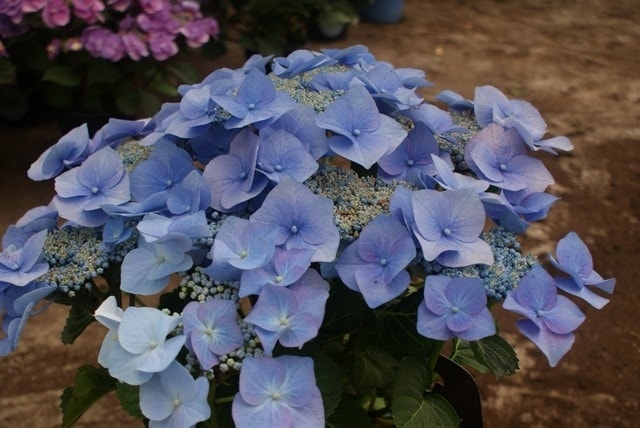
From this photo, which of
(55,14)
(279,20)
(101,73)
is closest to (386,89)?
(55,14)

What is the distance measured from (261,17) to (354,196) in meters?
2.47

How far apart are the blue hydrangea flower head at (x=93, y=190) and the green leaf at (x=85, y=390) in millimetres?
210

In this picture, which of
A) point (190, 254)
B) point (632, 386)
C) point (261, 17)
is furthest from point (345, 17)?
point (190, 254)

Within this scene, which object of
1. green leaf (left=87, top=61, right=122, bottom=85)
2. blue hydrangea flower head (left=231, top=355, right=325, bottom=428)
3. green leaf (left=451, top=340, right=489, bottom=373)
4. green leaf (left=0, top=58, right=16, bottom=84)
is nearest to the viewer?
blue hydrangea flower head (left=231, top=355, right=325, bottom=428)

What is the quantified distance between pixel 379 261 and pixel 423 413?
0.23m

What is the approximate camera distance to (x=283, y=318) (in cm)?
61

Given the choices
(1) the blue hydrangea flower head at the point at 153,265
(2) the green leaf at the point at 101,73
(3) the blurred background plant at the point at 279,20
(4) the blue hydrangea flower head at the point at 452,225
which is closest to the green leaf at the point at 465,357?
(4) the blue hydrangea flower head at the point at 452,225

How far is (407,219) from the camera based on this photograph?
0.68 meters

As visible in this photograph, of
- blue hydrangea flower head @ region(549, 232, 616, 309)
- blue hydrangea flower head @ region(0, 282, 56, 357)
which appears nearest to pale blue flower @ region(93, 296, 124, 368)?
blue hydrangea flower head @ region(0, 282, 56, 357)

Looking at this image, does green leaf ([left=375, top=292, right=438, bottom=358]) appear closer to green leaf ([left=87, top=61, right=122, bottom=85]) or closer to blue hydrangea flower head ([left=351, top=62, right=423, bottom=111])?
blue hydrangea flower head ([left=351, top=62, right=423, bottom=111])

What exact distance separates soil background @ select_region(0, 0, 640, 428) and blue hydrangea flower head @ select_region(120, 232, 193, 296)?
94 centimetres

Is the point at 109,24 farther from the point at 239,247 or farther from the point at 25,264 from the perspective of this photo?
the point at 239,247

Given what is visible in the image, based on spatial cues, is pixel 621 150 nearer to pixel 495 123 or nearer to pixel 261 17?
pixel 261 17

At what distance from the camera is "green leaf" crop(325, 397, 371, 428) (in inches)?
33.0
